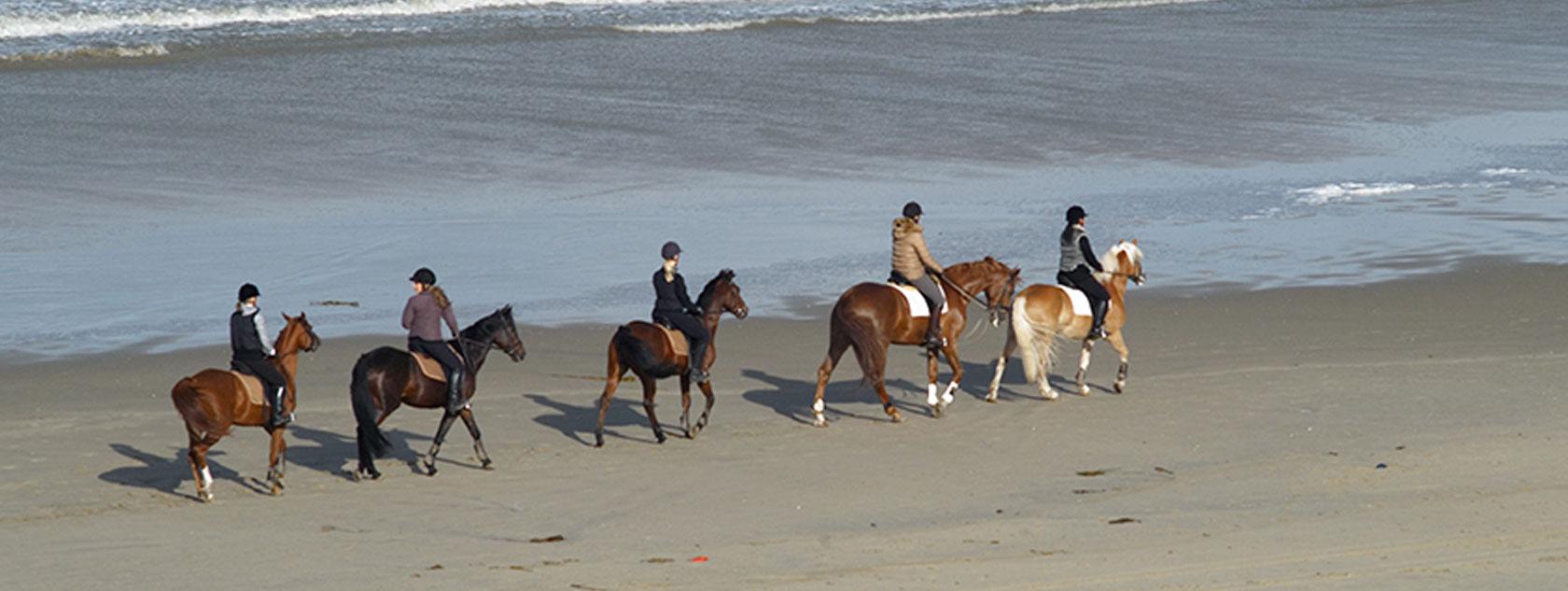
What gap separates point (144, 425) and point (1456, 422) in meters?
10.4

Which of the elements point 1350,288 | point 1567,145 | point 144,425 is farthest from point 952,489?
point 1567,145

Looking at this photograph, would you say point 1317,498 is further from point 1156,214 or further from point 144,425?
point 1156,214

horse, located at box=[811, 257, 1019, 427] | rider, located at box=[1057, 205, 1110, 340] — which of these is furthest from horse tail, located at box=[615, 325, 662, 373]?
rider, located at box=[1057, 205, 1110, 340]

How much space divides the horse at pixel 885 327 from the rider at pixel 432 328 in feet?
10.2

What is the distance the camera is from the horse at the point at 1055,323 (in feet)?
55.7

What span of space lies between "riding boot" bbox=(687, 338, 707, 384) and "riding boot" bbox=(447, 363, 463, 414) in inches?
75.6

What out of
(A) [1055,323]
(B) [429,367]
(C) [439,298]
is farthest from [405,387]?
(A) [1055,323]

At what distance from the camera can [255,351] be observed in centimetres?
1376

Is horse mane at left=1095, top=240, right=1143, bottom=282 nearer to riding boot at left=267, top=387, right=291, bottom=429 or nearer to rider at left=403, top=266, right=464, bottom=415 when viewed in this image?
rider at left=403, top=266, right=464, bottom=415

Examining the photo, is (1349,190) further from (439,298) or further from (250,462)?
(250,462)

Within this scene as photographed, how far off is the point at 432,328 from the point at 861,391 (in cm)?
458

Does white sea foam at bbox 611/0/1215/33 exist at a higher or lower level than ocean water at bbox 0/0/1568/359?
higher

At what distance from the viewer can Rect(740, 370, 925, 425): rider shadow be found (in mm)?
16812

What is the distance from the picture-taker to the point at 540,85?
34.2m
